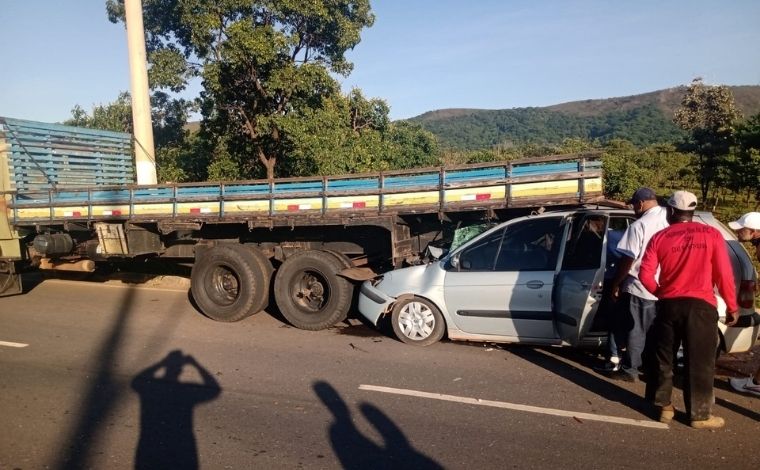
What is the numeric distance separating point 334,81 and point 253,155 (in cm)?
299

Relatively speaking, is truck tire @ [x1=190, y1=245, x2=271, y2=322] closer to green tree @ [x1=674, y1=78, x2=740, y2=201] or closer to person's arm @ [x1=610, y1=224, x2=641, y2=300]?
person's arm @ [x1=610, y1=224, x2=641, y2=300]

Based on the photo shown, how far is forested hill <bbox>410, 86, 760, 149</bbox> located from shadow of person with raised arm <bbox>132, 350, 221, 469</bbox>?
285 feet

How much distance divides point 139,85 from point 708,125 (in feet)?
79.9

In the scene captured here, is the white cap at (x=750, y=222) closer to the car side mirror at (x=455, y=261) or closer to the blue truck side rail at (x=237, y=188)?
the blue truck side rail at (x=237, y=188)

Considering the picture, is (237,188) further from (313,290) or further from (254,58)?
(254,58)

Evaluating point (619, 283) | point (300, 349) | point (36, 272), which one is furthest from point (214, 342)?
point (36, 272)

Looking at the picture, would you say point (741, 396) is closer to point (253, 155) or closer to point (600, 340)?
point (600, 340)

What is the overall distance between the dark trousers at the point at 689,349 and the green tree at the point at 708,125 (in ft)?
52.5

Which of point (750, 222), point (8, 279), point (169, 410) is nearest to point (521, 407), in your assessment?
point (750, 222)

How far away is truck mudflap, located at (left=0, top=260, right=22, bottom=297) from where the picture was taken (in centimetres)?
977

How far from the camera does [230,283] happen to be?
828cm

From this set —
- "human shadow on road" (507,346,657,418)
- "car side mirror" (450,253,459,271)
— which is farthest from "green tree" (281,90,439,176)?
"human shadow on road" (507,346,657,418)

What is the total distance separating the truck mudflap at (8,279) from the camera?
9773 mm

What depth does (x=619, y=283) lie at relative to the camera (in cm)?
485
